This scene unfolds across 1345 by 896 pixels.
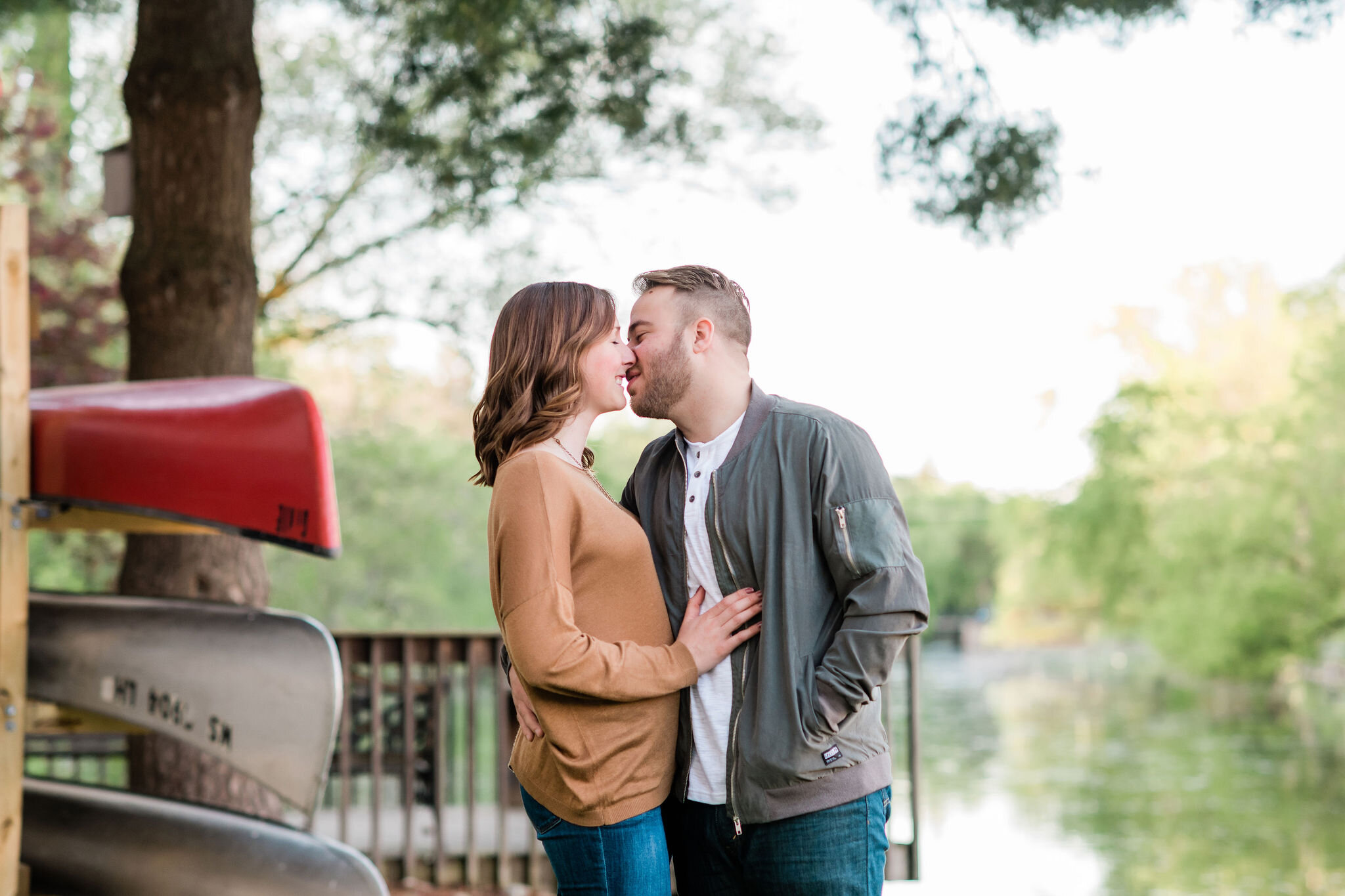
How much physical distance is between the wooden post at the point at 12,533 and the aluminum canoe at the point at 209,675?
0.32 meters

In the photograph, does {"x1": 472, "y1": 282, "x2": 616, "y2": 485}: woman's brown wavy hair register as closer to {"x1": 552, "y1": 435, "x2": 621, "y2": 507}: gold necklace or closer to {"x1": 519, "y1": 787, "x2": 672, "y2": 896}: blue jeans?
{"x1": 552, "y1": 435, "x2": 621, "y2": 507}: gold necklace

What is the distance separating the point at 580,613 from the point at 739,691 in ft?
1.02

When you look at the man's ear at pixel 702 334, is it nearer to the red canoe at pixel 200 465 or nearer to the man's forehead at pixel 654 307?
the man's forehead at pixel 654 307

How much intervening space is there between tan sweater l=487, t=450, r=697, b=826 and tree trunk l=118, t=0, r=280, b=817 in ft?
9.82

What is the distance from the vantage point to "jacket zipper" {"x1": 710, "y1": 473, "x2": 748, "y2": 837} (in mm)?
2039

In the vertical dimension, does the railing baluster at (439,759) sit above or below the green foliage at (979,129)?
below

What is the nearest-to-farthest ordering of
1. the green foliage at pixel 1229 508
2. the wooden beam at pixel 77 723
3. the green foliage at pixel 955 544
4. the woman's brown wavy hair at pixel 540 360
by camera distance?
the woman's brown wavy hair at pixel 540 360, the wooden beam at pixel 77 723, the green foliage at pixel 1229 508, the green foliage at pixel 955 544

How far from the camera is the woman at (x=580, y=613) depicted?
77.3 inches

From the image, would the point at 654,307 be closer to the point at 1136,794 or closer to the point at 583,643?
the point at 583,643

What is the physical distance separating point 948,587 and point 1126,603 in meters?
16.9

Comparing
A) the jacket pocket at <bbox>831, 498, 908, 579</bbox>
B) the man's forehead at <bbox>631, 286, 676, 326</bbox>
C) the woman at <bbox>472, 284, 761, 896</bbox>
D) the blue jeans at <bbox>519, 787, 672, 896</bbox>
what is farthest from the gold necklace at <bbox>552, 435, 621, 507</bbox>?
the blue jeans at <bbox>519, 787, 672, 896</bbox>

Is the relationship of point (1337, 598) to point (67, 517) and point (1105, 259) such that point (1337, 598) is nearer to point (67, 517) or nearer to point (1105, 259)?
point (1105, 259)

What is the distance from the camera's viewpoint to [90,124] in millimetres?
10695

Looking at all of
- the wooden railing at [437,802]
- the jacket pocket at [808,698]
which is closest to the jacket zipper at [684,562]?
the jacket pocket at [808,698]
